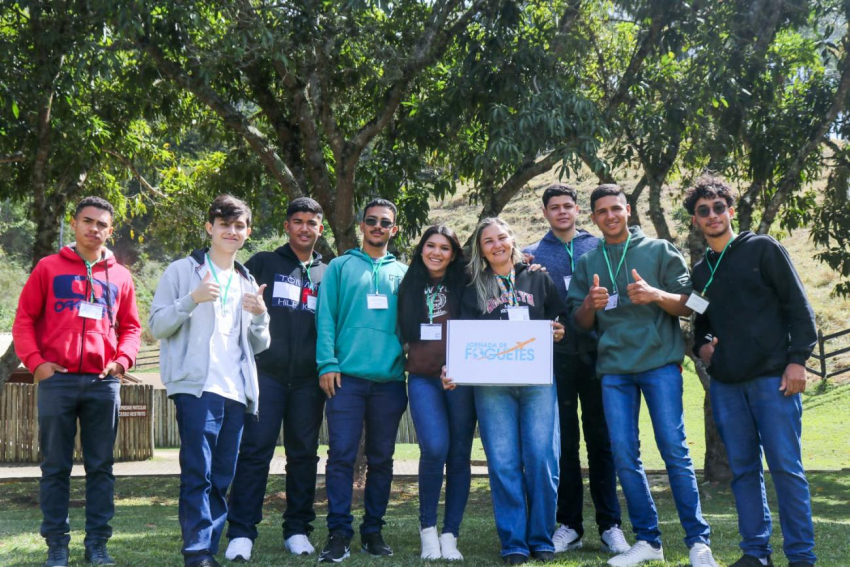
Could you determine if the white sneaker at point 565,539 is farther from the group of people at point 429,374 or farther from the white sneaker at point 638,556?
the white sneaker at point 638,556

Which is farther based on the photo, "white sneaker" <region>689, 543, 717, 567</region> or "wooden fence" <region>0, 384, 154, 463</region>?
"wooden fence" <region>0, 384, 154, 463</region>

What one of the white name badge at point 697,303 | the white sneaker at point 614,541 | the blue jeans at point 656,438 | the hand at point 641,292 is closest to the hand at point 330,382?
the blue jeans at point 656,438

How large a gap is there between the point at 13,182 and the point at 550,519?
11.1m

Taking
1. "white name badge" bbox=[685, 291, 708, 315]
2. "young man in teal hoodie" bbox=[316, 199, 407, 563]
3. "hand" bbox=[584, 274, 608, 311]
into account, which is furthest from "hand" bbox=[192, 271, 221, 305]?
"white name badge" bbox=[685, 291, 708, 315]

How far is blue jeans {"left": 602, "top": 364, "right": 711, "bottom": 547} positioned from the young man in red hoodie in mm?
3022

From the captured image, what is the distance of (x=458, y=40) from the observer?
35.9 ft

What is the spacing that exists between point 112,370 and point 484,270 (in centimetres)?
239

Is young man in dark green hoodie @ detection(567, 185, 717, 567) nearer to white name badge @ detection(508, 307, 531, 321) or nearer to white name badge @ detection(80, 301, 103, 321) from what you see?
white name badge @ detection(508, 307, 531, 321)

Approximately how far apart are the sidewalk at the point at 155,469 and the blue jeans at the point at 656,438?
9.08m

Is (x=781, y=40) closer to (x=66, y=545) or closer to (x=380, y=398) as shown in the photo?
(x=380, y=398)

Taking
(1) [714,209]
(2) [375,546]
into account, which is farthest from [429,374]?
(1) [714,209]

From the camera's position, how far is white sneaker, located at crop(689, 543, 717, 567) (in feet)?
15.5

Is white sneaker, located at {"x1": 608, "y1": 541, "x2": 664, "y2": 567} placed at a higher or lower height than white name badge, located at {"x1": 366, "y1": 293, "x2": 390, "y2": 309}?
lower

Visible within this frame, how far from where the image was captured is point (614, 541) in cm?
549
